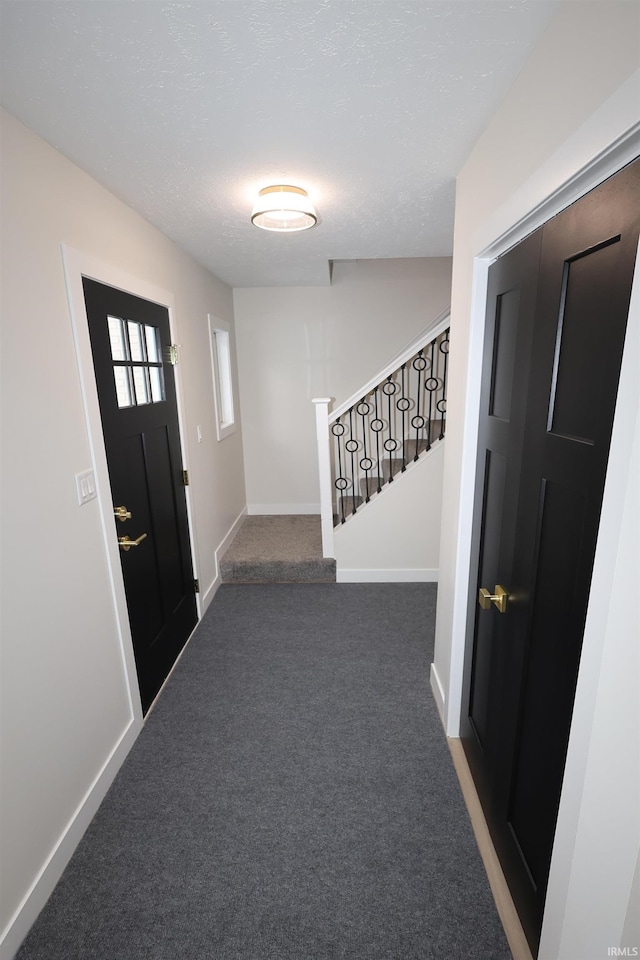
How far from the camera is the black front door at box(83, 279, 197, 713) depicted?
195 centimetres

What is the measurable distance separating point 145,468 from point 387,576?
2091mm

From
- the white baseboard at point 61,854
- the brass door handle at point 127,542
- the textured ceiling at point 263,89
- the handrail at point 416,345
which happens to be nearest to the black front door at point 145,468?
the brass door handle at point 127,542

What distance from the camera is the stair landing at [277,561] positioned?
141 inches

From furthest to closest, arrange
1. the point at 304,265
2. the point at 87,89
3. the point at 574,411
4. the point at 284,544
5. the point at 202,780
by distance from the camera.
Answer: the point at 284,544
the point at 304,265
the point at 202,780
the point at 87,89
the point at 574,411

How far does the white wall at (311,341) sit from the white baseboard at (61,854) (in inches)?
121

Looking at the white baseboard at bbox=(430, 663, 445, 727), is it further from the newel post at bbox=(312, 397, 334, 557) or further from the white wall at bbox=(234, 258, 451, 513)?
the white wall at bbox=(234, 258, 451, 513)

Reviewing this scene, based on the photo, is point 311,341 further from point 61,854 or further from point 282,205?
point 61,854

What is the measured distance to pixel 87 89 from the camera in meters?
1.21

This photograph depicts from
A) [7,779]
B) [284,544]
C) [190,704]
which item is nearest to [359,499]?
[284,544]

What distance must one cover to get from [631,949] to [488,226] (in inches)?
66.8

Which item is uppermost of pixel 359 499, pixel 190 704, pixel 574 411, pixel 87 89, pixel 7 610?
pixel 87 89

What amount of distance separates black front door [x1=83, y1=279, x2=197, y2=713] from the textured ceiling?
0.56m

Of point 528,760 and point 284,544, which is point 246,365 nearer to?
point 284,544

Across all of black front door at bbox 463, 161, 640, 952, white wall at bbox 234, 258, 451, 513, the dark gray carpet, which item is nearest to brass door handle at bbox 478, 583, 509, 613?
black front door at bbox 463, 161, 640, 952
